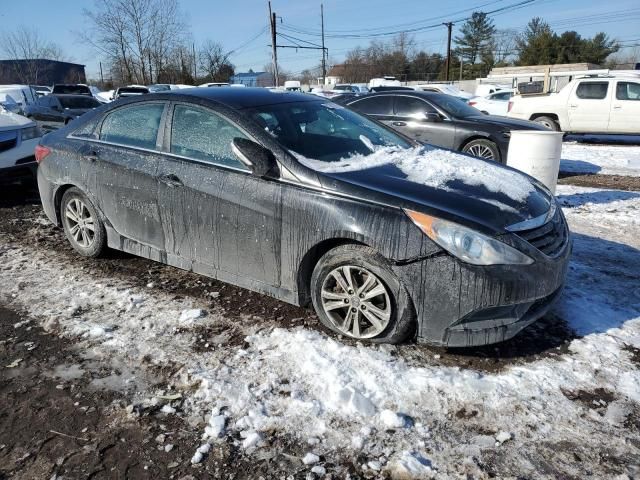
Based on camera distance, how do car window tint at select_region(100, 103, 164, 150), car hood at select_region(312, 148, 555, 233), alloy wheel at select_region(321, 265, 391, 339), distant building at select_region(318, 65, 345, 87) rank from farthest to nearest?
distant building at select_region(318, 65, 345, 87) → car window tint at select_region(100, 103, 164, 150) → alloy wheel at select_region(321, 265, 391, 339) → car hood at select_region(312, 148, 555, 233)

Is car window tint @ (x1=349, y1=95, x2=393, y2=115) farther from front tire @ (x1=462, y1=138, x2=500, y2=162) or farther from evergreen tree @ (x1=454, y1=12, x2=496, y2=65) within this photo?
evergreen tree @ (x1=454, y1=12, x2=496, y2=65)

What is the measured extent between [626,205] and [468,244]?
504cm

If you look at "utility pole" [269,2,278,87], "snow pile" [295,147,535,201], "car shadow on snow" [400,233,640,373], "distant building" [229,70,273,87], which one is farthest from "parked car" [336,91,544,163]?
"distant building" [229,70,273,87]

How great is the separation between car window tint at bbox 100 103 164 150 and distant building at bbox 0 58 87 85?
49666 millimetres

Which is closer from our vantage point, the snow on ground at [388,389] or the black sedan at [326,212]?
the snow on ground at [388,389]

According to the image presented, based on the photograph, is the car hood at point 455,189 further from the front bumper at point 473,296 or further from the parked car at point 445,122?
the parked car at point 445,122

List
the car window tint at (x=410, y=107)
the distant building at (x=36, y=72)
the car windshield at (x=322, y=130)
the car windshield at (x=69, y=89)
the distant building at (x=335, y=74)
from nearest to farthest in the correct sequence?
the car windshield at (x=322, y=130)
the car window tint at (x=410, y=107)
the car windshield at (x=69, y=89)
the distant building at (x=36, y=72)
the distant building at (x=335, y=74)

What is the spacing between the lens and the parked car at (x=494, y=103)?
18.0 meters

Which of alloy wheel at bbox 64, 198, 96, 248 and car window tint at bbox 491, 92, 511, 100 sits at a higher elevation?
car window tint at bbox 491, 92, 511, 100

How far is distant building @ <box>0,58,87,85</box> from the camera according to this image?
4628 centimetres

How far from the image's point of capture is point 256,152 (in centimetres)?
335

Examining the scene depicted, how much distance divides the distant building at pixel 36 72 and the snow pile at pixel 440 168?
51511 millimetres

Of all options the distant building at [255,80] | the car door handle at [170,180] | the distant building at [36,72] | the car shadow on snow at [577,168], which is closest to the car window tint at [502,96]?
the car shadow on snow at [577,168]

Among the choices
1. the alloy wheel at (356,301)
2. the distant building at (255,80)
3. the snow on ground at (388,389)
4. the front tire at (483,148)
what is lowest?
the snow on ground at (388,389)
